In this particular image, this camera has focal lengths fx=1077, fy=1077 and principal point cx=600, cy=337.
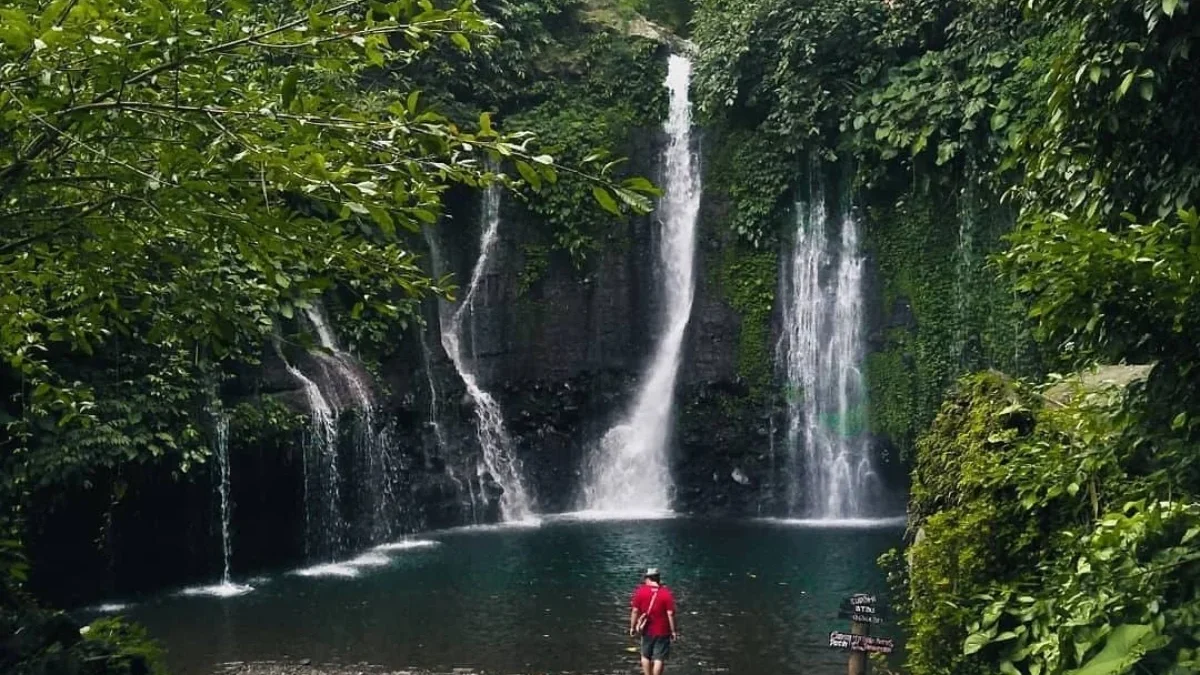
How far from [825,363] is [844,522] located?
3.31m

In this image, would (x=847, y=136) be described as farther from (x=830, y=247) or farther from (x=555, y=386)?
(x=555, y=386)

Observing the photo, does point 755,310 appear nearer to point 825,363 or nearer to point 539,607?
point 825,363

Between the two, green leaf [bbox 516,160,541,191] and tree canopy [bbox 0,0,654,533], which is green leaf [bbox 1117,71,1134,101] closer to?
tree canopy [bbox 0,0,654,533]

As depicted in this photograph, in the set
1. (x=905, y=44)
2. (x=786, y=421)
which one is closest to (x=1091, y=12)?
(x=905, y=44)

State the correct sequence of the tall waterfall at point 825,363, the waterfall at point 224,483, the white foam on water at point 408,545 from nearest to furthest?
the waterfall at point 224,483
the white foam on water at point 408,545
the tall waterfall at point 825,363

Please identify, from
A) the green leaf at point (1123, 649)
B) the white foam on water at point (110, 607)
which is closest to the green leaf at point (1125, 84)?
the green leaf at point (1123, 649)

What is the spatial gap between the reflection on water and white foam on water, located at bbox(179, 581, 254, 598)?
23 cm

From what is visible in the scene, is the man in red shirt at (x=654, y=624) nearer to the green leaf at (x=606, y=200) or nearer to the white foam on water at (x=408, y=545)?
the green leaf at (x=606, y=200)

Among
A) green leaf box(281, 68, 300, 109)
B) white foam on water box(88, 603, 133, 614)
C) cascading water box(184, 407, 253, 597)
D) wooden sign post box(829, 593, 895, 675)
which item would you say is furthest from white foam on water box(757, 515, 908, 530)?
green leaf box(281, 68, 300, 109)

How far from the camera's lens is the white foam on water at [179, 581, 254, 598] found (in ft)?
43.5

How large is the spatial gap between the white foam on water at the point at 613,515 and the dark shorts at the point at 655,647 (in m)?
10.7

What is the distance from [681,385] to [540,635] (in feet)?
36.5

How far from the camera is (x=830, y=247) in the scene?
69.5 feet

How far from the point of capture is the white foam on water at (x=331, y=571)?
14.4 m
